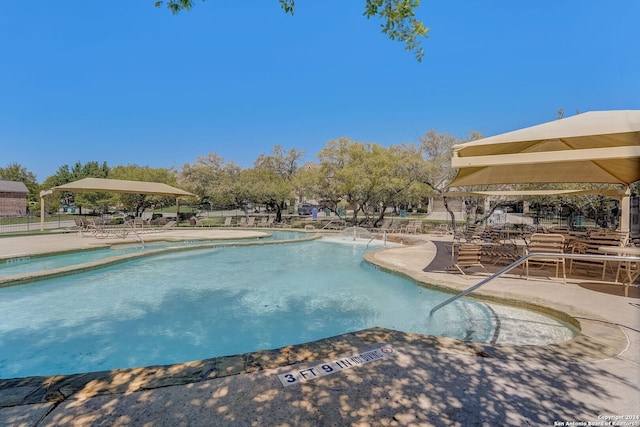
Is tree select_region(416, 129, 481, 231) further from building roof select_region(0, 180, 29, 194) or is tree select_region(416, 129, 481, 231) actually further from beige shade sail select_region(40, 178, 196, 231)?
building roof select_region(0, 180, 29, 194)

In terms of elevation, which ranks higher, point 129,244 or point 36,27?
point 36,27

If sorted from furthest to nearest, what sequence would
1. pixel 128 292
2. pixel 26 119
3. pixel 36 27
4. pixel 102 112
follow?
pixel 26 119, pixel 102 112, pixel 36 27, pixel 128 292

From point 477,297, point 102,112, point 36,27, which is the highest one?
point 102,112

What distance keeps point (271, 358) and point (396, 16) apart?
12.1ft

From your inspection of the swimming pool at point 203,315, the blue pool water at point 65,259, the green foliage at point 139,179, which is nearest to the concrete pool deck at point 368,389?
the swimming pool at point 203,315

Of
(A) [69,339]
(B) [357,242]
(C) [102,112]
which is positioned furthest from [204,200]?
→ (A) [69,339]

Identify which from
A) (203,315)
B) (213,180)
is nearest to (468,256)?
(203,315)

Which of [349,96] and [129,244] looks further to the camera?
[349,96]

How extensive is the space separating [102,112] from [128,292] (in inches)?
1143

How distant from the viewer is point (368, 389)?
2268mm

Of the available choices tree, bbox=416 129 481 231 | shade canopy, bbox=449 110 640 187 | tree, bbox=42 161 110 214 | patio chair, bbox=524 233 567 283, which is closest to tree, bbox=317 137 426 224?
tree, bbox=416 129 481 231

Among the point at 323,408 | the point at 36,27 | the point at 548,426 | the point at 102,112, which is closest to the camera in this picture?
the point at 548,426

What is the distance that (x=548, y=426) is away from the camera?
73.2 inches

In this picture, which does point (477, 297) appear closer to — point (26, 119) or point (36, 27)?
point (36, 27)
